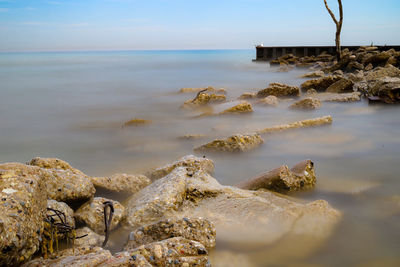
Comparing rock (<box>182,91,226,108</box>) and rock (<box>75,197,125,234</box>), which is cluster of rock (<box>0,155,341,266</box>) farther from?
rock (<box>182,91,226,108</box>)

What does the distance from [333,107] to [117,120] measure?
15.8ft

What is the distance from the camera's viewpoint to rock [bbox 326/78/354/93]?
9469 mm

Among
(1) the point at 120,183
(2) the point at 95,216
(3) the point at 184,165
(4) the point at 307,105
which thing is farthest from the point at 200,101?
(2) the point at 95,216

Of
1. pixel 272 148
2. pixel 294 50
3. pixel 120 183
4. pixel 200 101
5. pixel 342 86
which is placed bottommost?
pixel 272 148

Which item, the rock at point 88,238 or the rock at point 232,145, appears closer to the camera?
the rock at point 88,238

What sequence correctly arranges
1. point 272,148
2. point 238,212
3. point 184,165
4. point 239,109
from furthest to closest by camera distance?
point 239,109
point 272,148
point 184,165
point 238,212

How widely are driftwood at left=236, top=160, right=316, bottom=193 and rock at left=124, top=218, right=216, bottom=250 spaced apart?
3.54 ft

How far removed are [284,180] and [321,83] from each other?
807 cm

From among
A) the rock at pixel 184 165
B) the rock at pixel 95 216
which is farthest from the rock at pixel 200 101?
the rock at pixel 95 216

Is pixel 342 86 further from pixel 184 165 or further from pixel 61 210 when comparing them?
pixel 61 210

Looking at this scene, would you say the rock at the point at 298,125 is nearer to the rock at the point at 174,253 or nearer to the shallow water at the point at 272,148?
the shallow water at the point at 272,148

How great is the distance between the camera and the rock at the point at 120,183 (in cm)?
321

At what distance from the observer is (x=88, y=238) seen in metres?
2.36

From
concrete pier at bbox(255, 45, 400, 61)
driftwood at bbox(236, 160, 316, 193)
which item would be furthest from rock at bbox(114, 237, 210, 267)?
concrete pier at bbox(255, 45, 400, 61)
